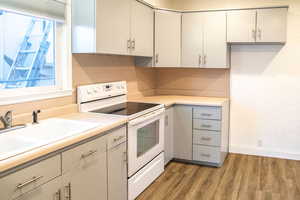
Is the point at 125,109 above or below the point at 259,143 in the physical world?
above

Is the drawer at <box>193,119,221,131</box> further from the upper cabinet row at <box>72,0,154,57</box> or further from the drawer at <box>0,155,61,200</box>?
the drawer at <box>0,155,61,200</box>

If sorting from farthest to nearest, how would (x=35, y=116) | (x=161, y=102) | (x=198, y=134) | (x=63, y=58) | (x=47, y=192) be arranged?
(x=198, y=134), (x=161, y=102), (x=63, y=58), (x=35, y=116), (x=47, y=192)

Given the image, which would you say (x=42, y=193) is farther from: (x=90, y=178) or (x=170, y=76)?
(x=170, y=76)

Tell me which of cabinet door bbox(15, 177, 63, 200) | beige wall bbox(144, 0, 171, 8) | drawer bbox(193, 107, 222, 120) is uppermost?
beige wall bbox(144, 0, 171, 8)

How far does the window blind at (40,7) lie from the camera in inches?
87.4

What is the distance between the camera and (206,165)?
3.97m

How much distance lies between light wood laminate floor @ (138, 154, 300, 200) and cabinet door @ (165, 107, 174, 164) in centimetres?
14

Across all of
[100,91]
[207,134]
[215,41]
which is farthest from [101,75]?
[215,41]

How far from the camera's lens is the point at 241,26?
396 centimetres

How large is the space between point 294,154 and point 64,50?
11.2 feet

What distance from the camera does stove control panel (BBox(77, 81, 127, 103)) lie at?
2.97m

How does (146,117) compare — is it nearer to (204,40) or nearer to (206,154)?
(206,154)

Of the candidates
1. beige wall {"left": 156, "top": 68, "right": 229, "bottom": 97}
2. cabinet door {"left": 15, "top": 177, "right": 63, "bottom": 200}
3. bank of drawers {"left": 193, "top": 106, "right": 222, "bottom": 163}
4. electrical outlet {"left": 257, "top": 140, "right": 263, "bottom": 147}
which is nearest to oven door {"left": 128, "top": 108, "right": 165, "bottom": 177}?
bank of drawers {"left": 193, "top": 106, "right": 222, "bottom": 163}

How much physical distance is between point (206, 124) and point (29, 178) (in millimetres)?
2656
